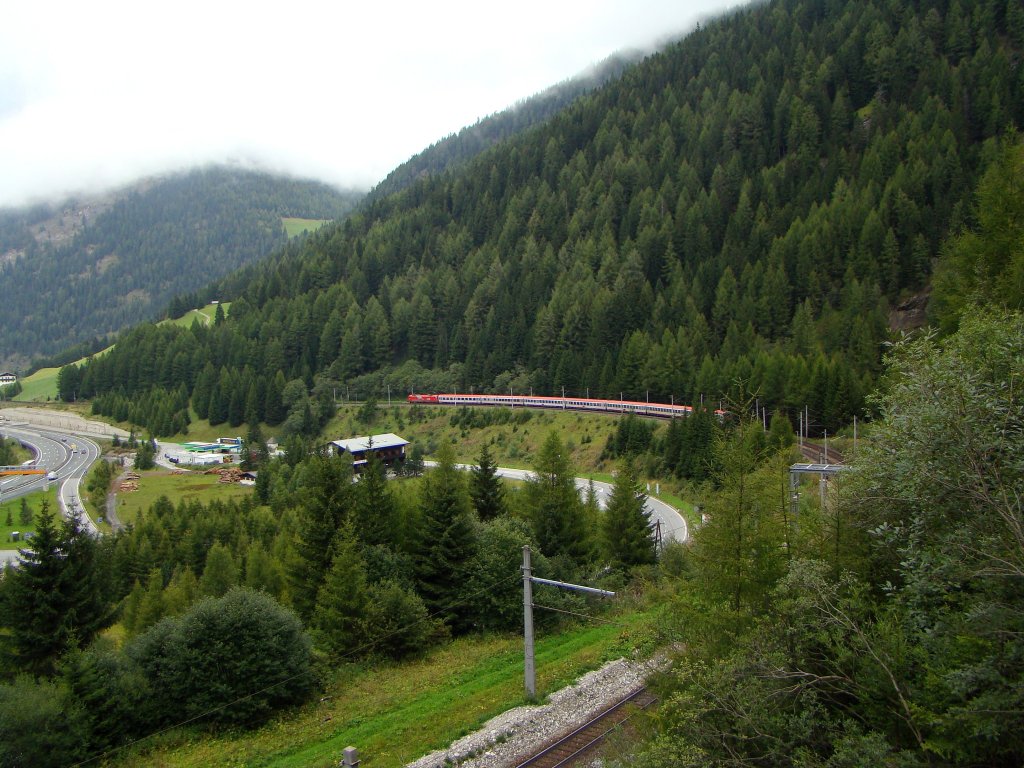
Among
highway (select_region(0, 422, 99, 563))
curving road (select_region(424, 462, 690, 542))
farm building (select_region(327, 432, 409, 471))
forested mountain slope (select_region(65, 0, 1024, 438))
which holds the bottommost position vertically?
highway (select_region(0, 422, 99, 563))

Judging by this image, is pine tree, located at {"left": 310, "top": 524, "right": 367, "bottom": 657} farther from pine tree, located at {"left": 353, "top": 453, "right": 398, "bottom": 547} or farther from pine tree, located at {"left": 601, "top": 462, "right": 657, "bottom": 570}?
pine tree, located at {"left": 601, "top": 462, "right": 657, "bottom": 570}

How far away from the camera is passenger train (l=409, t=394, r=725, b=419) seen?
76.6m

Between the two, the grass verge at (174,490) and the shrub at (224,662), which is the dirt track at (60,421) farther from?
the shrub at (224,662)

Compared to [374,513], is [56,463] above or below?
below

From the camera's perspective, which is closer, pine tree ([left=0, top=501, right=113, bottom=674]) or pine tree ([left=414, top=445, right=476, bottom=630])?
pine tree ([left=0, top=501, right=113, bottom=674])

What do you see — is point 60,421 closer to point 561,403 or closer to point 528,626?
point 561,403

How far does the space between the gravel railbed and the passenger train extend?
4367 centimetres

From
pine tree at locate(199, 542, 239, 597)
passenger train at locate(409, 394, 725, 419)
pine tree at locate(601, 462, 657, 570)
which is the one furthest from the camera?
passenger train at locate(409, 394, 725, 419)

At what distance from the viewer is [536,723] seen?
1880cm

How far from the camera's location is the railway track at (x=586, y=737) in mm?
16844

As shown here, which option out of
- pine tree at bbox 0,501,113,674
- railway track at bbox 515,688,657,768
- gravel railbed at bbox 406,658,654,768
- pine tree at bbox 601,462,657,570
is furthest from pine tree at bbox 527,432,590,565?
pine tree at bbox 0,501,113,674

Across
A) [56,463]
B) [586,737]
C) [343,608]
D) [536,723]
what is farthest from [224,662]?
[56,463]

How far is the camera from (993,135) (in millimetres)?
97500

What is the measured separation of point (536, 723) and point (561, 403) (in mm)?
70786
